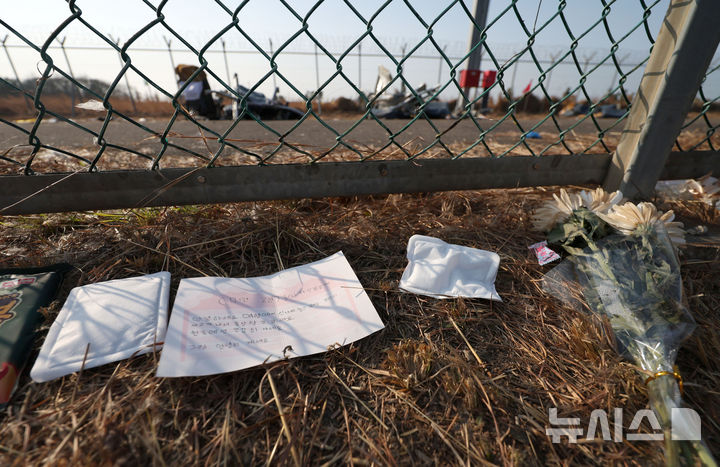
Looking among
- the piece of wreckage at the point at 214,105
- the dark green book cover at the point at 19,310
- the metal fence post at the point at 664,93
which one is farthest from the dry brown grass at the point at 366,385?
the piece of wreckage at the point at 214,105

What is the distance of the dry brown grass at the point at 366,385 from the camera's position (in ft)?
2.14

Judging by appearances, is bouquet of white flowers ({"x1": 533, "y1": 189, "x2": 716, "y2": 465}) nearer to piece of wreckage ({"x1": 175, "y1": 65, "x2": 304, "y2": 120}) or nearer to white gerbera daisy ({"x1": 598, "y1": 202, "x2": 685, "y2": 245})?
white gerbera daisy ({"x1": 598, "y1": 202, "x2": 685, "y2": 245})

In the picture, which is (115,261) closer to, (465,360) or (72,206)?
(72,206)

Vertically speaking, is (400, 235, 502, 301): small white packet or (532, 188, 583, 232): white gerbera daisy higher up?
(532, 188, 583, 232): white gerbera daisy

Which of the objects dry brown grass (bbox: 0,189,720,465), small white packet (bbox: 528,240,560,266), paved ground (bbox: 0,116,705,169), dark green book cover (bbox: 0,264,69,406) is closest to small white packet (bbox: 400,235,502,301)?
dry brown grass (bbox: 0,189,720,465)

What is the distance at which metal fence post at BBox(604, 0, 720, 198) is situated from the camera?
1150 mm

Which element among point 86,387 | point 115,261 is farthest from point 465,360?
point 115,261

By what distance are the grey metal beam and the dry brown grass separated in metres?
0.15

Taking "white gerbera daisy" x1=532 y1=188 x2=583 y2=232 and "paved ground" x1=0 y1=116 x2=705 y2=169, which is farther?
"paved ground" x1=0 y1=116 x2=705 y2=169

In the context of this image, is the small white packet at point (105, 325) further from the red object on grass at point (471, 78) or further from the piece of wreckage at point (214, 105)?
the red object on grass at point (471, 78)

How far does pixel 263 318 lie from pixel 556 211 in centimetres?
113

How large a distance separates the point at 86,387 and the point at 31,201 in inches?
Result: 28.3

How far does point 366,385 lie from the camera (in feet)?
2.59

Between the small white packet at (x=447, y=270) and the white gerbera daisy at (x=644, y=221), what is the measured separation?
422 mm
